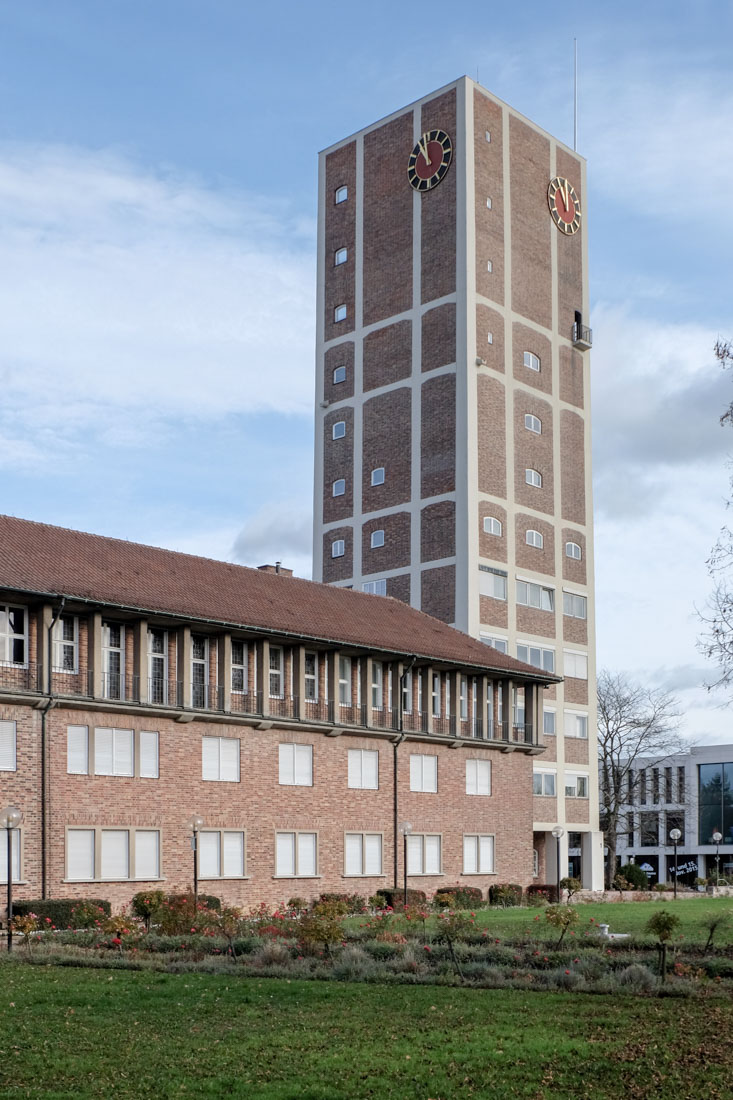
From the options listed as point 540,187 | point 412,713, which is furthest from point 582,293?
point 412,713

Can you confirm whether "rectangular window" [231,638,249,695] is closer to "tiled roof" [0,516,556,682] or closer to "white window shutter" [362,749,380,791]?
"tiled roof" [0,516,556,682]

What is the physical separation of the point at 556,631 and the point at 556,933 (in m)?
36.5

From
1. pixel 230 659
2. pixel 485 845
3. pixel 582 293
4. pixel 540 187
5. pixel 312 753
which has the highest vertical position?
pixel 540 187

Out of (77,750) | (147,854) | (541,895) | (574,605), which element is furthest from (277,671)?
(574,605)

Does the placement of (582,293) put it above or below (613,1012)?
above

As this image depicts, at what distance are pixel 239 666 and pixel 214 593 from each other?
2.50 metres

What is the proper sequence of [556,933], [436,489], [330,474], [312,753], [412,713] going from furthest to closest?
[330,474], [436,489], [412,713], [312,753], [556,933]

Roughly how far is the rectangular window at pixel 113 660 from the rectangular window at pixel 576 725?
30.6m

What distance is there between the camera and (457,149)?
61281mm

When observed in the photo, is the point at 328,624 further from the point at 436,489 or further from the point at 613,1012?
the point at 613,1012

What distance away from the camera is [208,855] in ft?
125

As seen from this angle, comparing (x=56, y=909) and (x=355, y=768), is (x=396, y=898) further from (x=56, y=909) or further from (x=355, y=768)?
(x=56, y=909)

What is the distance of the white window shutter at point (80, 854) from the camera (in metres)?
34.6

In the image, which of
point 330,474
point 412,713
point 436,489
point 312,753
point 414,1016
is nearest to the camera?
point 414,1016
